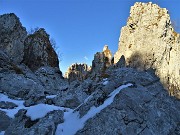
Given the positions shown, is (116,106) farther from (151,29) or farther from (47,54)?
(151,29)

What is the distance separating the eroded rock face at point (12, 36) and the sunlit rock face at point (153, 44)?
21962mm

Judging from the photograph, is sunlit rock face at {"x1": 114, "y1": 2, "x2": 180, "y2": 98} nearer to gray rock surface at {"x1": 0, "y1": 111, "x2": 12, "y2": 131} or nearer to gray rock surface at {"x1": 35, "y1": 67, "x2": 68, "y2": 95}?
gray rock surface at {"x1": 35, "y1": 67, "x2": 68, "y2": 95}

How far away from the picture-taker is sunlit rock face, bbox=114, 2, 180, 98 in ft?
175

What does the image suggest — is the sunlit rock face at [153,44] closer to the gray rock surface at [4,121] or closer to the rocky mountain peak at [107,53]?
the rocky mountain peak at [107,53]

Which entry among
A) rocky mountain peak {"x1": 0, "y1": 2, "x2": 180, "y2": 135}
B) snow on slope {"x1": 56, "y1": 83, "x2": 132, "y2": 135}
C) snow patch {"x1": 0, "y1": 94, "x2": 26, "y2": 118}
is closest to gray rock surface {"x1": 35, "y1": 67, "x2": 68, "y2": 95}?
rocky mountain peak {"x1": 0, "y1": 2, "x2": 180, "y2": 135}

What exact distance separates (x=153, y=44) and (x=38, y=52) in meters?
23.9

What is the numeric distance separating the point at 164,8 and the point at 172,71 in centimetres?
1249

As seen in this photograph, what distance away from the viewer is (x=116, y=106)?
11586mm

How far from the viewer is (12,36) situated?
3728 centimetres

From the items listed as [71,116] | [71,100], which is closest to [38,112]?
[71,116]

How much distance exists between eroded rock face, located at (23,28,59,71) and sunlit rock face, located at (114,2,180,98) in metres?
17.6

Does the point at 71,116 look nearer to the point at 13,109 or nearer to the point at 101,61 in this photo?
the point at 13,109

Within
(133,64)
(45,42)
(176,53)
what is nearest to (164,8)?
(176,53)

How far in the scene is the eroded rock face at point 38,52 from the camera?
38312mm
